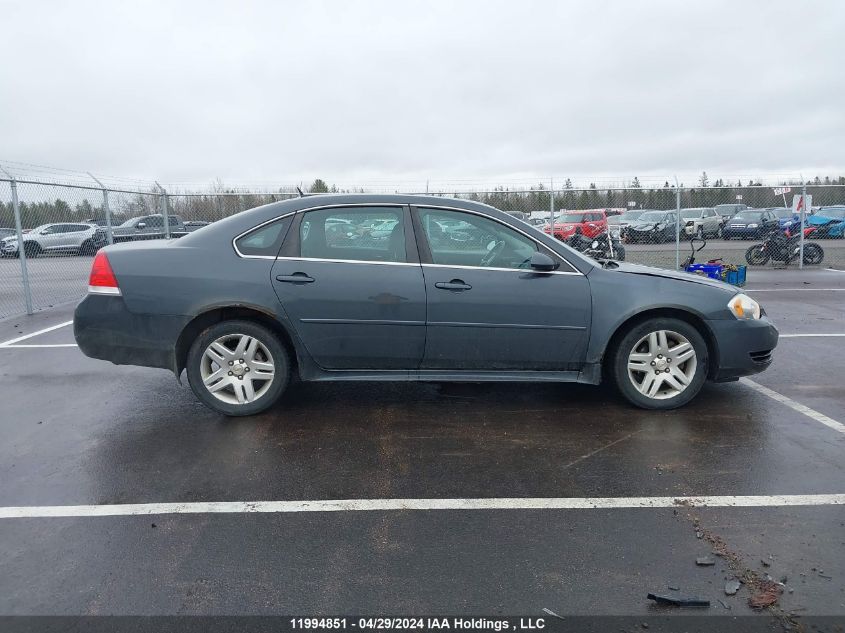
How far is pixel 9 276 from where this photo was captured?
9.94 meters

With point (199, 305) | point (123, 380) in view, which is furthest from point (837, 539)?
point (123, 380)

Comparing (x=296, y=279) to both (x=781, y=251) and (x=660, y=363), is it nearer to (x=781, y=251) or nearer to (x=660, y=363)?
(x=660, y=363)

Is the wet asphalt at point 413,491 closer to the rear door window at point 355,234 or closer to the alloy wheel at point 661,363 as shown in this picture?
the alloy wheel at point 661,363

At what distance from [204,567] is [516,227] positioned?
3.11 meters

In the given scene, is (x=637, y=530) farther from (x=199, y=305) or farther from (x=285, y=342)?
(x=199, y=305)

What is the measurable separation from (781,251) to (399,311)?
14.8 metres

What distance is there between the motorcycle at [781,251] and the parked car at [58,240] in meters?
15.1

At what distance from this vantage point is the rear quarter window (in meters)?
4.72

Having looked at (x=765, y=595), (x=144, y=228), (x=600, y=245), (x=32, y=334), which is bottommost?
(x=765, y=595)

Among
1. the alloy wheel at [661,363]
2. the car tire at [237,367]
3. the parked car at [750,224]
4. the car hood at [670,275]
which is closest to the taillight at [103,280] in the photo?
the car tire at [237,367]

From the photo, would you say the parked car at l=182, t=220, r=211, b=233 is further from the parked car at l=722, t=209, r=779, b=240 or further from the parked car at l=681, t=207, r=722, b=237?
the parked car at l=722, t=209, r=779, b=240

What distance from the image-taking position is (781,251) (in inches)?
639

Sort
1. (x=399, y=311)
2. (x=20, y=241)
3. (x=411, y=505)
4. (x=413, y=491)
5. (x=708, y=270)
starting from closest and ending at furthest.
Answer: (x=411, y=505) → (x=413, y=491) → (x=399, y=311) → (x=20, y=241) → (x=708, y=270)

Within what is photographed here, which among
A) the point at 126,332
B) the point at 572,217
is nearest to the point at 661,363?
the point at 126,332
